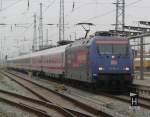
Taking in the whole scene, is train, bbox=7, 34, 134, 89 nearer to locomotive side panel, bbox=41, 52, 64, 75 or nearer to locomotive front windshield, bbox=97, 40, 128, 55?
locomotive front windshield, bbox=97, 40, 128, 55

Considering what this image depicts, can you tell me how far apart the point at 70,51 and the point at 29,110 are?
13.3 metres

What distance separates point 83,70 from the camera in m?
24.4

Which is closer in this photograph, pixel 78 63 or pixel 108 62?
pixel 108 62

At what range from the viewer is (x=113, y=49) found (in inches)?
923

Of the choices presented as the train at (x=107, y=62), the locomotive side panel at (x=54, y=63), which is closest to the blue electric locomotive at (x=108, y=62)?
the train at (x=107, y=62)

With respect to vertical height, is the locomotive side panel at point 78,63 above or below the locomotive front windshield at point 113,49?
below

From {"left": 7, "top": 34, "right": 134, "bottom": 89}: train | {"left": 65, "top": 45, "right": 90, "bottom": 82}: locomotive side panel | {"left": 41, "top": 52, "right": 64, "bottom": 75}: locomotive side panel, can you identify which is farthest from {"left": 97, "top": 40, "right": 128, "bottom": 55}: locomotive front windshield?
{"left": 41, "top": 52, "right": 64, "bottom": 75}: locomotive side panel

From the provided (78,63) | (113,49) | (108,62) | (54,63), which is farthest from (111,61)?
(54,63)

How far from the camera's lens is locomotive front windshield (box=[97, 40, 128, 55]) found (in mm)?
23422

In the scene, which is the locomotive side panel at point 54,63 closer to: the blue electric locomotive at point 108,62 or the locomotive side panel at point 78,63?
the locomotive side panel at point 78,63

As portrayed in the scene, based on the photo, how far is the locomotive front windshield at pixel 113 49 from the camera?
76.8 feet

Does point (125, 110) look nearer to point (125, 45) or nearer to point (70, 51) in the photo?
point (125, 45)

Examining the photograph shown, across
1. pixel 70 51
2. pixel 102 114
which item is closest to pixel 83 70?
pixel 70 51

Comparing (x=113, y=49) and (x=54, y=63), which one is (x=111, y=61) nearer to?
(x=113, y=49)
